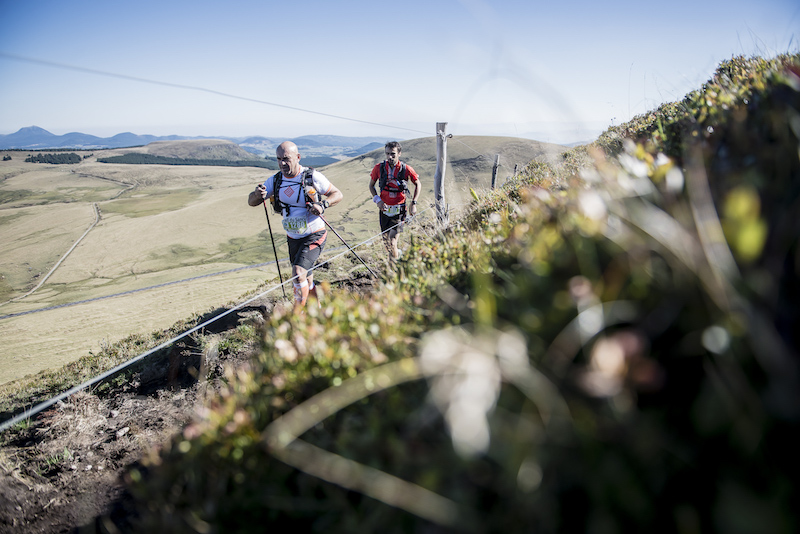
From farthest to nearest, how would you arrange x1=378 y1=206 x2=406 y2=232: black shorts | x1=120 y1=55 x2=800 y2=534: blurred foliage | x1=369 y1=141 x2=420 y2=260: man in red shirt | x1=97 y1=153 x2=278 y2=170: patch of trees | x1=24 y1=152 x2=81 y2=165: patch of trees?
x1=97 y1=153 x2=278 y2=170: patch of trees, x1=24 y1=152 x2=81 y2=165: patch of trees, x1=378 y1=206 x2=406 y2=232: black shorts, x1=369 y1=141 x2=420 y2=260: man in red shirt, x1=120 y1=55 x2=800 y2=534: blurred foliage

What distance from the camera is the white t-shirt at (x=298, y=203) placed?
A: 6055 millimetres

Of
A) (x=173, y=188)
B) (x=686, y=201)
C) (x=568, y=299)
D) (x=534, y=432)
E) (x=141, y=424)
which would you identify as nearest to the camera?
(x=534, y=432)

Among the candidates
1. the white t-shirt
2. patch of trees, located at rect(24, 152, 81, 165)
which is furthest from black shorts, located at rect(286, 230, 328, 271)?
patch of trees, located at rect(24, 152, 81, 165)

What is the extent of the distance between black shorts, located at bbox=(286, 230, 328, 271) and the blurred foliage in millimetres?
4142

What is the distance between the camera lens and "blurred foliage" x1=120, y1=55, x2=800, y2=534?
1.00m

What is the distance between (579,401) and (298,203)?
18.3 feet

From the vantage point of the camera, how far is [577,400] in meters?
1.18

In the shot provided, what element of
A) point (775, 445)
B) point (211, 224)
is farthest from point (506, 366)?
point (211, 224)

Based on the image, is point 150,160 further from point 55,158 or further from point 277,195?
point 277,195

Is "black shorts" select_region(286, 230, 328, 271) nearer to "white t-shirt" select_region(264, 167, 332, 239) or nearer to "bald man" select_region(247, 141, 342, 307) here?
"bald man" select_region(247, 141, 342, 307)

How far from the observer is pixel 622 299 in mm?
1375

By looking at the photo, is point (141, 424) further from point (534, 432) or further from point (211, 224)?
point (211, 224)

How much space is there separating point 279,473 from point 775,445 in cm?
168

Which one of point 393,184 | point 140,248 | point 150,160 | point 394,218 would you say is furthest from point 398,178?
point 150,160
